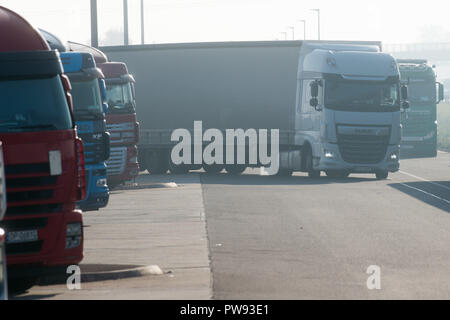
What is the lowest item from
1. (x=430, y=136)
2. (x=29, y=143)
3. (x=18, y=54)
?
(x=430, y=136)

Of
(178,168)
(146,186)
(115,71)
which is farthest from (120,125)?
(178,168)

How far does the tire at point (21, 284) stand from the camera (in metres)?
11.7

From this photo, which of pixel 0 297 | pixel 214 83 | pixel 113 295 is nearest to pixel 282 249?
pixel 113 295

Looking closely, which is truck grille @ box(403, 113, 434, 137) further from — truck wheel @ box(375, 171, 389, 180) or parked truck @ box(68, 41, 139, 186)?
parked truck @ box(68, 41, 139, 186)

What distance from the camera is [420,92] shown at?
144ft

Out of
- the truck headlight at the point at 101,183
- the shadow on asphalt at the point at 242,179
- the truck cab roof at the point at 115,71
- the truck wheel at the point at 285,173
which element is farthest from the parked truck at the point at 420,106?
the truck headlight at the point at 101,183

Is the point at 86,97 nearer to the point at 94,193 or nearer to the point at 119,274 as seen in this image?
the point at 94,193

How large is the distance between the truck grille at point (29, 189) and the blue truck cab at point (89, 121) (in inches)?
304

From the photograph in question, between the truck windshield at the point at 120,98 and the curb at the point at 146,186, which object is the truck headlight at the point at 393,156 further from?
the truck windshield at the point at 120,98

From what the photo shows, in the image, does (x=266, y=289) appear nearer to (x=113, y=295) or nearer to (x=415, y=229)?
(x=113, y=295)

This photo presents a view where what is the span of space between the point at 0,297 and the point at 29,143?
14.0ft

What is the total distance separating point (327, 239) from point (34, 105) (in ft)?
20.4

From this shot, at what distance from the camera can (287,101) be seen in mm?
33062

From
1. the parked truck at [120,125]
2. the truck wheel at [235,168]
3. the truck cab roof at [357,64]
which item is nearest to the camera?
the parked truck at [120,125]
